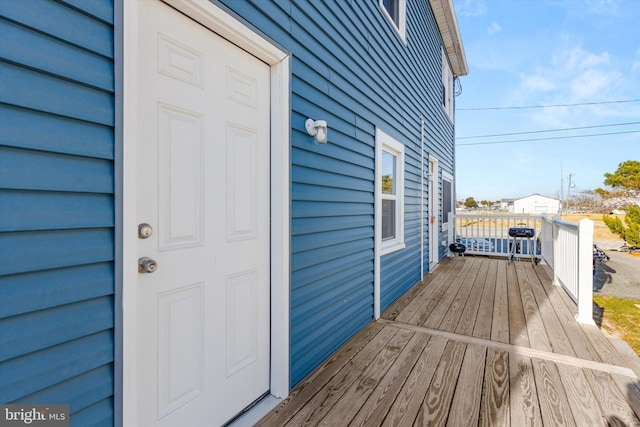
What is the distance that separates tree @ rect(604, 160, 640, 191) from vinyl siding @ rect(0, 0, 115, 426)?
Answer: 2883cm

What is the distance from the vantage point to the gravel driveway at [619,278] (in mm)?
5285

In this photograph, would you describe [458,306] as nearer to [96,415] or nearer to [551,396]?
[551,396]

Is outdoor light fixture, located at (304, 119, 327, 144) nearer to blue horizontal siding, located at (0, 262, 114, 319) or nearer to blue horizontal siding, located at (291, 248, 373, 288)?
blue horizontal siding, located at (291, 248, 373, 288)

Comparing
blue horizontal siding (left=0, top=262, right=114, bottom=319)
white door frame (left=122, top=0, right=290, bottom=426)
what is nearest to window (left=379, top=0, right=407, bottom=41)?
white door frame (left=122, top=0, right=290, bottom=426)

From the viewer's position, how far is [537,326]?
300 cm

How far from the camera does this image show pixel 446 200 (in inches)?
288

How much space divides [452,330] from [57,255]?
3.01 metres

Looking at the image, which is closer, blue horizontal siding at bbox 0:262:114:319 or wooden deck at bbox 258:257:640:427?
blue horizontal siding at bbox 0:262:114:319

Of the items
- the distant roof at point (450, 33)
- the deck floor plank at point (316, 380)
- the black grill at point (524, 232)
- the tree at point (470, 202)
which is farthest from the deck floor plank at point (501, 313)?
the tree at point (470, 202)

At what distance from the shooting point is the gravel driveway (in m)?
5.29

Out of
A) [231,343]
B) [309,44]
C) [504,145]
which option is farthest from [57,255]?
[504,145]

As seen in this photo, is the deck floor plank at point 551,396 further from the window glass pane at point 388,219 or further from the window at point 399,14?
the window at point 399,14

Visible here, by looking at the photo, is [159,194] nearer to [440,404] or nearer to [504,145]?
[440,404]

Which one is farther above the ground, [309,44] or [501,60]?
[501,60]
